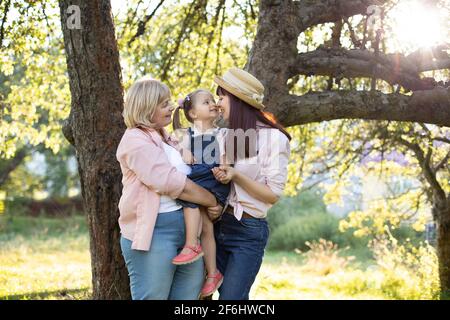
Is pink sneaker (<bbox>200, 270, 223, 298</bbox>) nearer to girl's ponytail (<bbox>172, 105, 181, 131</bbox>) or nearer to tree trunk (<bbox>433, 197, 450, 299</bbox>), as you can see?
girl's ponytail (<bbox>172, 105, 181, 131</bbox>)

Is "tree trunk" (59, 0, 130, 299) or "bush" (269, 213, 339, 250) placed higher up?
"tree trunk" (59, 0, 130, 299)

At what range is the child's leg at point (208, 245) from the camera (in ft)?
11.2

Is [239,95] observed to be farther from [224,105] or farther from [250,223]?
[250,223]

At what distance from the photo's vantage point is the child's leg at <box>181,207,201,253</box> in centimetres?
323

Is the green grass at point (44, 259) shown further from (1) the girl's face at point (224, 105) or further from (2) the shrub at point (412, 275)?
(2) the shrub at point (412, 275)

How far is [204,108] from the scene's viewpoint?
3.58 meters

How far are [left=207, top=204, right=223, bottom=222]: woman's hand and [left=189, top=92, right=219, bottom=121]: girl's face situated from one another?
20.5 inches

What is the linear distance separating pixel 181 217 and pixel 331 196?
7064 millimetres

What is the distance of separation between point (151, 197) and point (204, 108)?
0.66m

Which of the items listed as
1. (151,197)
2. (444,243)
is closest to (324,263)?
(444,243)

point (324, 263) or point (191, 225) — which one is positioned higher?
point (191, 225)

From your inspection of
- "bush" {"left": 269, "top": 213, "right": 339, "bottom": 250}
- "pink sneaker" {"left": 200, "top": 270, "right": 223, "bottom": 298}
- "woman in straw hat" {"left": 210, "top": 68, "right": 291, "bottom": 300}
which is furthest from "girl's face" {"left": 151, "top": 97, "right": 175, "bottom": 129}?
"bush" {"left": 269, "top": 213, "right": 339, "bottom": 250}

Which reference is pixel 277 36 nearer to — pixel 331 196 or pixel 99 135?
pixel 99 135

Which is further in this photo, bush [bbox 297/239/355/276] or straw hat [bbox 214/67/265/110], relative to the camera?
bush [bbox 297/239/355/276]
